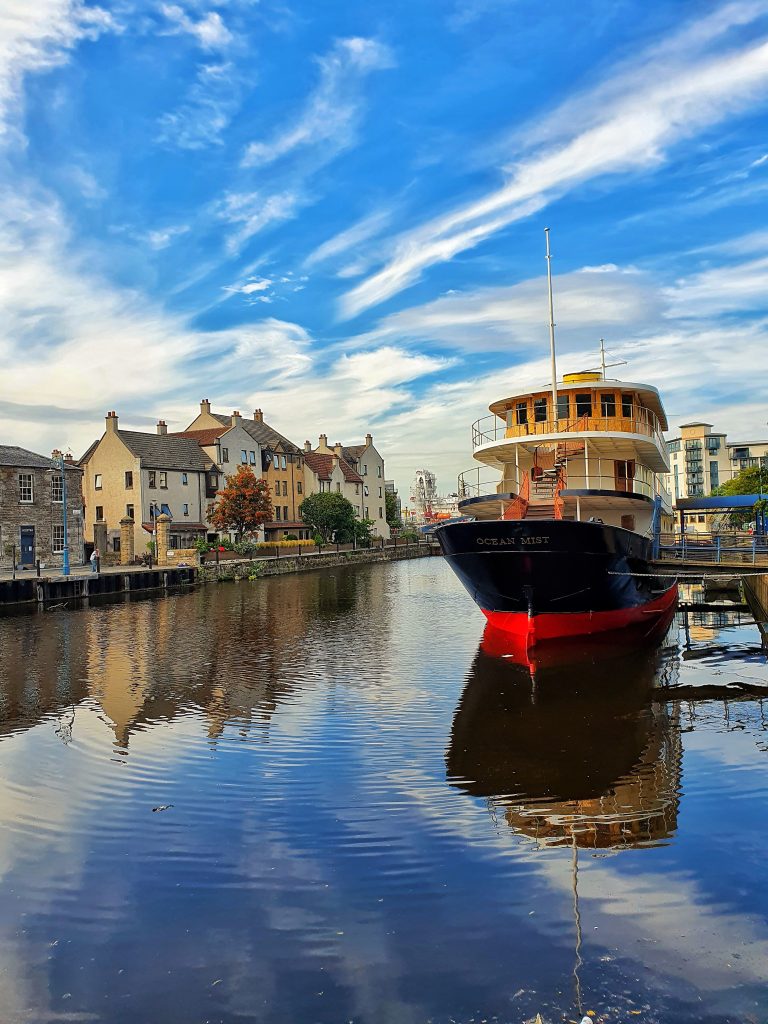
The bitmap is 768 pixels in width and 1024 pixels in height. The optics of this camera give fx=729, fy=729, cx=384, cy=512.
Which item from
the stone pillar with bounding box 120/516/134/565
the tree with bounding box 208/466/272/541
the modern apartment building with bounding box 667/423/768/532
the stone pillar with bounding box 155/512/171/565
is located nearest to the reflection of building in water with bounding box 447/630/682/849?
the stone pillar with bounding box 155/512/171/565

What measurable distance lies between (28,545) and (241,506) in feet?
57.8

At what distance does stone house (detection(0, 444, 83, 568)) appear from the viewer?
4353 cm

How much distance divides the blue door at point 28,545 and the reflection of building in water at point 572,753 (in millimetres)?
36027

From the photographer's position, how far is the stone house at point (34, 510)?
1714 inches

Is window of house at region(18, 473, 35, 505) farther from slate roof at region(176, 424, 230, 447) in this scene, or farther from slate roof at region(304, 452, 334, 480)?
slate roof at region(304, 452, 334, 480)

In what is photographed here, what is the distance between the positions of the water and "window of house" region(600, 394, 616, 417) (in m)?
8.98

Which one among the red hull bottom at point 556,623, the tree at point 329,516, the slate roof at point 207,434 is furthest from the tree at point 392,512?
the red hull bottom at point 556,623

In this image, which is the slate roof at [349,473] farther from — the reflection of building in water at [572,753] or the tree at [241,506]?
the reflection of building in water at [572,753]

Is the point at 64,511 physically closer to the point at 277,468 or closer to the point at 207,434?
the point at 207,434

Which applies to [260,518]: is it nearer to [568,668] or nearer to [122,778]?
[568,668]

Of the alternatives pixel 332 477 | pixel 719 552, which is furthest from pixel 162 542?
pixel 719 552

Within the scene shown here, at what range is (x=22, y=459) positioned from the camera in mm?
44906

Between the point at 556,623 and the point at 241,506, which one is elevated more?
the point at 241,506

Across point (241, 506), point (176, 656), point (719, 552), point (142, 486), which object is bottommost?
point (176, 656)
